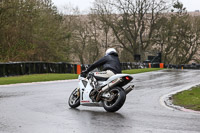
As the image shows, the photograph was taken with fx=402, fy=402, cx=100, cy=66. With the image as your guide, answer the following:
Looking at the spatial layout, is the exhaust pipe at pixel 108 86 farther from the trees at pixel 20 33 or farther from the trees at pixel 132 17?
the trees at pixel 132 17

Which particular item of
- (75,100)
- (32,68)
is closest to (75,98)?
(75,100)

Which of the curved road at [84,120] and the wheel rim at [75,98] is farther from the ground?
the wheel rim at [75,98]

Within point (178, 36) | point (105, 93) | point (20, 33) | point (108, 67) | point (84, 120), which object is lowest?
point (84, 120)

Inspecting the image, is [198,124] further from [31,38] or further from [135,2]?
[135,2]

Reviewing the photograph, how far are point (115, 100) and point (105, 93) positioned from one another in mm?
337

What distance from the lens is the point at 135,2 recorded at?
64625mm

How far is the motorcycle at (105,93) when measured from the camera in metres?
9.66

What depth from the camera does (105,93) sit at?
9.98 metres

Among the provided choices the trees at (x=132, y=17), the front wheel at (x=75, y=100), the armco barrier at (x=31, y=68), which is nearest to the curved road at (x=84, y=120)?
the front wheel at (x=75, y=100)

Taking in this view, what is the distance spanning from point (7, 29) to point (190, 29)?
4763 centimetres

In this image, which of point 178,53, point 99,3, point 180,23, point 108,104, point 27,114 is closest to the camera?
point 27,114

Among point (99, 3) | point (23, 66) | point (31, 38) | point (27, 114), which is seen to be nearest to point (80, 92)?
point (27, 114)

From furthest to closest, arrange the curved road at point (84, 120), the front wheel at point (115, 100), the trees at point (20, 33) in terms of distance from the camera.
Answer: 1. the trees at point (20, 33)
2. the front wheel at point (115, 100)
3. the curved road at point (84, 120)

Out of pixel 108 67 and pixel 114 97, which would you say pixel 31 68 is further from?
pixel 114 97
